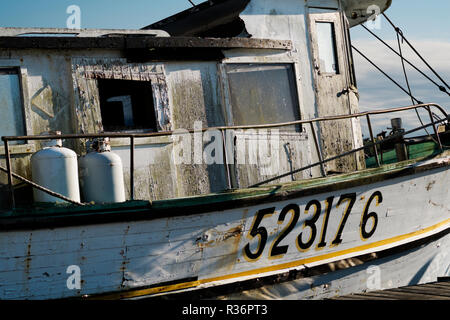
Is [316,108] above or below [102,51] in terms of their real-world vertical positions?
below

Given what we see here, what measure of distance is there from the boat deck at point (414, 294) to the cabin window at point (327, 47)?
2839 millimetres

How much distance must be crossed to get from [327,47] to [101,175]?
12.0 ft

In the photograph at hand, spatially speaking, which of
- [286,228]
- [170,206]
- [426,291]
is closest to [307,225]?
[286,228]

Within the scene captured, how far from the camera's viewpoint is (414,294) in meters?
5.55

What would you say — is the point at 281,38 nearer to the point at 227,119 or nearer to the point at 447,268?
the point at 227,119

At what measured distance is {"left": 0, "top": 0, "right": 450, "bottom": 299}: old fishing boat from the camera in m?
4.84

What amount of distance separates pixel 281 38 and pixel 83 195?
3.17 metres

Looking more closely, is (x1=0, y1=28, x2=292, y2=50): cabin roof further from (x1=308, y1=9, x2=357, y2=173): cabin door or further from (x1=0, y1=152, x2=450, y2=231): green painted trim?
→ (x1=0, y1=152, x2=450, y2=231): green painted trim

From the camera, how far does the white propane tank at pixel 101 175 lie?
16.6 feet

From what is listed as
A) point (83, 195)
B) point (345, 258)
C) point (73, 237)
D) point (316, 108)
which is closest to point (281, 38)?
point (316, 108)

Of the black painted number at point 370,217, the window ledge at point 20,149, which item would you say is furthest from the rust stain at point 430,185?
the window ledge at point 20,149

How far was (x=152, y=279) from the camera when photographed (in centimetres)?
505
